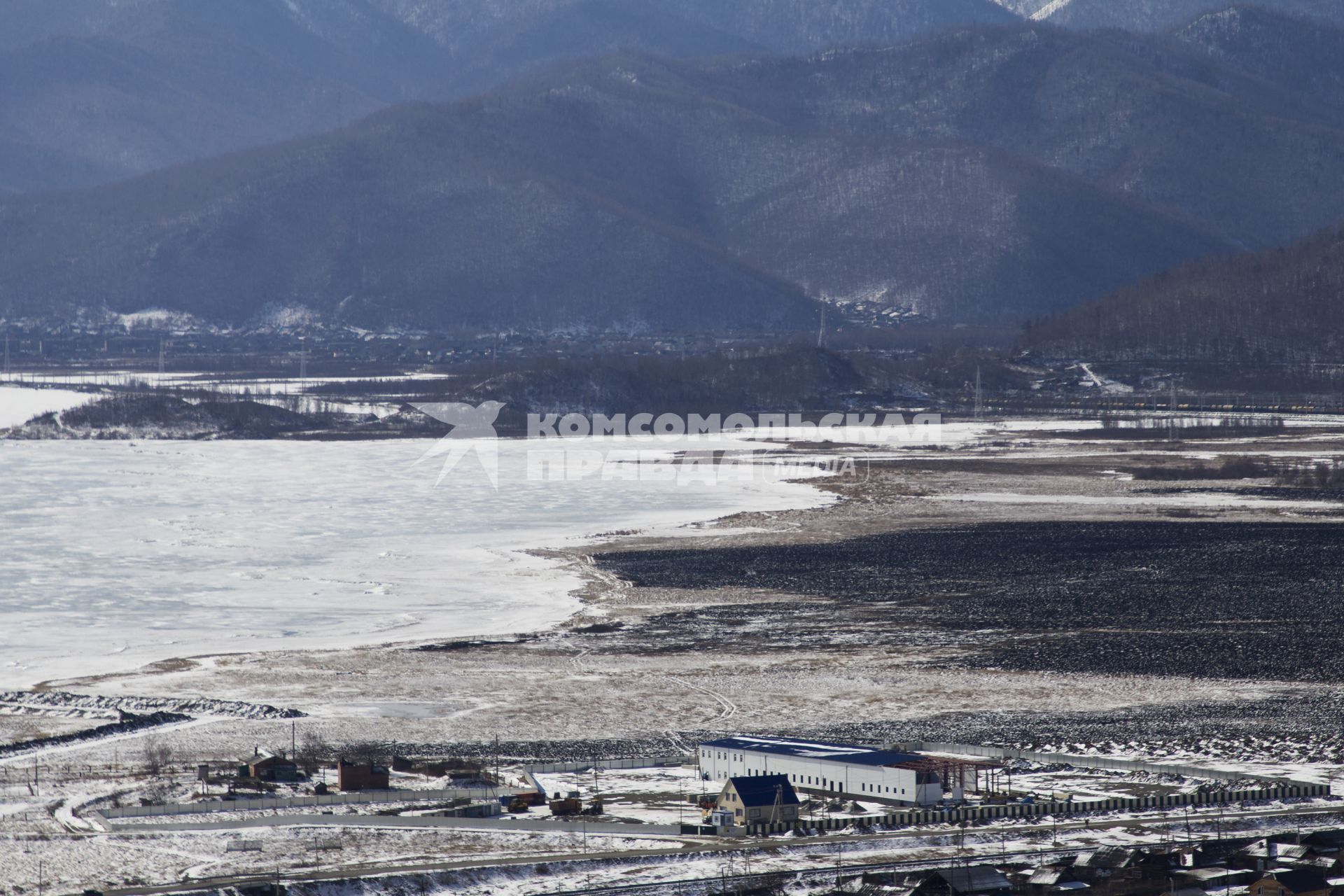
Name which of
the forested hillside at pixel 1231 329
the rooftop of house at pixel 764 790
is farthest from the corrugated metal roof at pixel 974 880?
the forested hillside at pixel 1231 329

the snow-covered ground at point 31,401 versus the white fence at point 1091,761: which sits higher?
the snow-covered ground at point 31,401

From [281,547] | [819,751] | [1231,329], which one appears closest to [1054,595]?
[819,751]

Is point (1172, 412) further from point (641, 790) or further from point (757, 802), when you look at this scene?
point (757, 802)

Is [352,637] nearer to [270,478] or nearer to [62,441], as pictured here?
[270,478]

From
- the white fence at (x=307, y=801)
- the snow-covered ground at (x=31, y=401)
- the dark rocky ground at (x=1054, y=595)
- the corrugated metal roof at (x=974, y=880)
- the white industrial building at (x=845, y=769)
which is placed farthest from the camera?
the snow-covered ground at (x=31, y=401)

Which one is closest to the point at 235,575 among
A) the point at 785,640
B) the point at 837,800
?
the point at 785,640

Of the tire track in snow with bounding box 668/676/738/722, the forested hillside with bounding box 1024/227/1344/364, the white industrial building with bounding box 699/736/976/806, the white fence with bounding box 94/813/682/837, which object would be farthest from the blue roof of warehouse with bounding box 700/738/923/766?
the forested hillside with bounding box 1024/227/1344/364

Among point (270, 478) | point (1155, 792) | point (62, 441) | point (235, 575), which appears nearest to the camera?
point (1155, 792)

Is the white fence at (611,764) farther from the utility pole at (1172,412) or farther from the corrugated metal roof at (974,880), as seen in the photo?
the utility pole at (1172,412)
